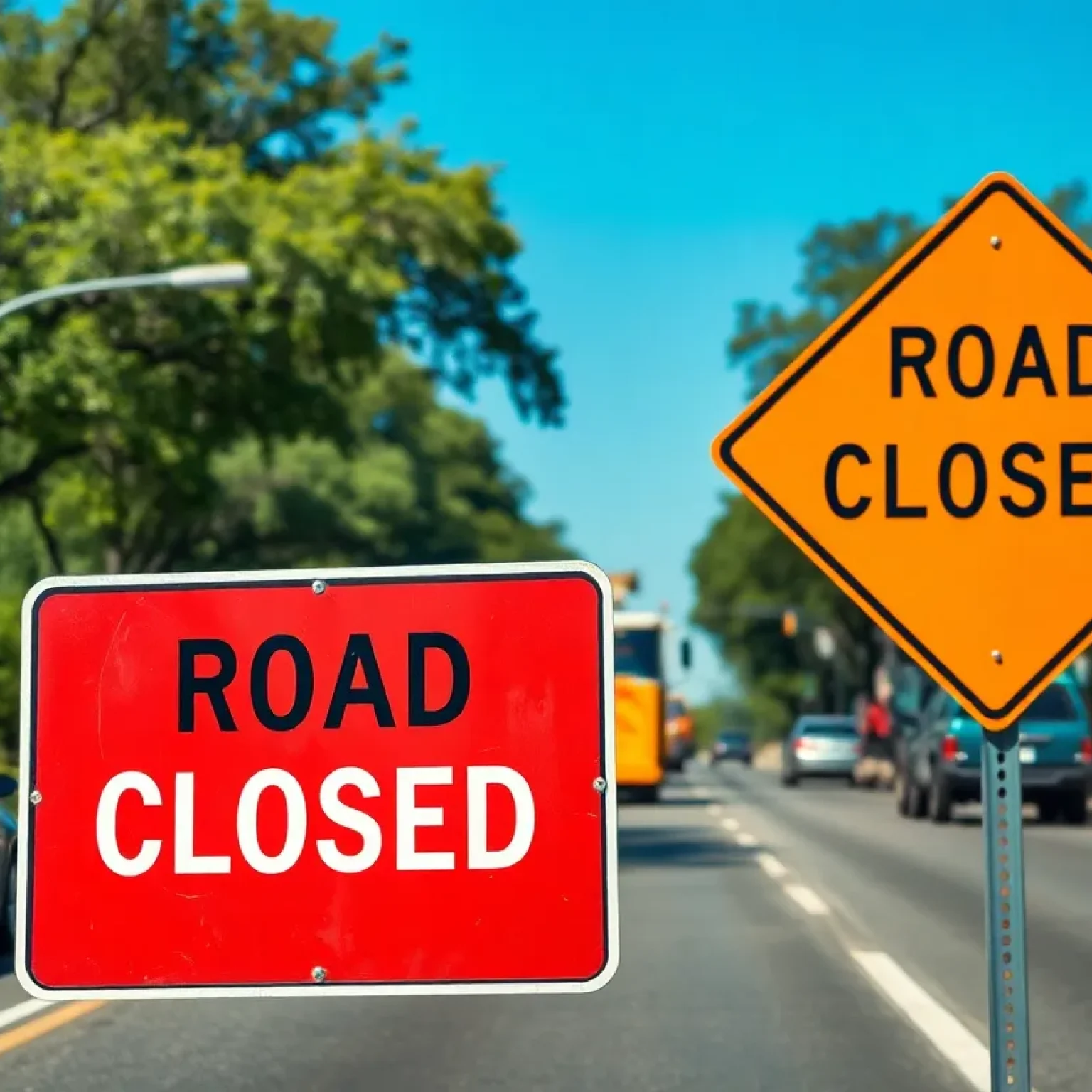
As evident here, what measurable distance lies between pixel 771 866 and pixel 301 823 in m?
16.7

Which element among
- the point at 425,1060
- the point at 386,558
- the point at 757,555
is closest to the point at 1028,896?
the point at 425,1060

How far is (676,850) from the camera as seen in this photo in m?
23.4

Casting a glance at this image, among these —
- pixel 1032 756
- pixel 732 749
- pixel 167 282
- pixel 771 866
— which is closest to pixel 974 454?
pixel 771 866

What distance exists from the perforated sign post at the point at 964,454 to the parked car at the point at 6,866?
28.4 feet

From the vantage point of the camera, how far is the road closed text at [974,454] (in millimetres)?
4543

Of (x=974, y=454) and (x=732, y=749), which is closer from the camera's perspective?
(x=974, y=454)

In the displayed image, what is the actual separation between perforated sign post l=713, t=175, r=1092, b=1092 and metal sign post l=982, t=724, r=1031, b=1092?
28 cm

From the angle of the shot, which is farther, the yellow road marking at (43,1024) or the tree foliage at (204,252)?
the tree foliage at (204,252)

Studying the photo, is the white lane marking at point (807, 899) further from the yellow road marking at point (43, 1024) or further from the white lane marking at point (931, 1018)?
the yellow road marking at point (43, 1024)

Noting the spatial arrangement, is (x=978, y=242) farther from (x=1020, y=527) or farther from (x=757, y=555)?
(x=757, y=555)

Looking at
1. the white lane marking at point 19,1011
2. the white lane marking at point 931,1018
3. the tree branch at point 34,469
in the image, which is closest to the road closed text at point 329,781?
the white lane marking at point 931,1018

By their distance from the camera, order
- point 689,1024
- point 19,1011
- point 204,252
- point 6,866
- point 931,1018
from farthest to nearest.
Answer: point 204,252 < point 6,866 < point 19,1011 < point 931,1018 < point 689,1024

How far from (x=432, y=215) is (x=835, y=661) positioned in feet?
228

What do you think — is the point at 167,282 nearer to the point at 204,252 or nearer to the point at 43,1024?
the point at 204,252
